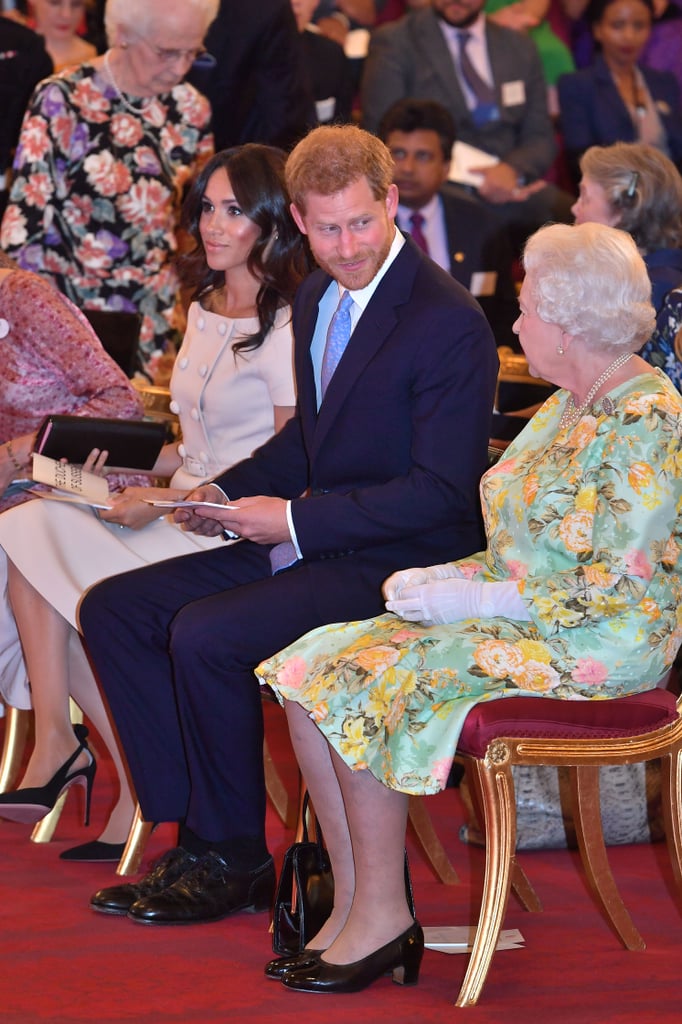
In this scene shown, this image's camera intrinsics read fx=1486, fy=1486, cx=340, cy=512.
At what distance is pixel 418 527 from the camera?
2.98 m

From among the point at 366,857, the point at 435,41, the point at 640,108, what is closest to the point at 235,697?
the point at 366,857

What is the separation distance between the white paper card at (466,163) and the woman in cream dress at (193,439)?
109 inches

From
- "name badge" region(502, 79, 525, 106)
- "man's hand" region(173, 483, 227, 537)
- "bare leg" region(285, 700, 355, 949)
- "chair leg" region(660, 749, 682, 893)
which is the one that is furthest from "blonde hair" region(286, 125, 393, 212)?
"name badge" region(502, 79, 525, 106)

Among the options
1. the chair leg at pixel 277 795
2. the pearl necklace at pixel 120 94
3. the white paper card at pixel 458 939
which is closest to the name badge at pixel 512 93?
the pearl necklace at pixel 120 94

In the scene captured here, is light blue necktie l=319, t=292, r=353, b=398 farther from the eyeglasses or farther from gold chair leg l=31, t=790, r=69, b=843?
the eyeglasses

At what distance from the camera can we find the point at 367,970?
104 inches

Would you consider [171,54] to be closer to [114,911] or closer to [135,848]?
[135,848]

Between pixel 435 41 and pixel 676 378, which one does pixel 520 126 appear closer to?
pixel 435 41

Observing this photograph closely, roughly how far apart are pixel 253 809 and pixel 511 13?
16.8ft

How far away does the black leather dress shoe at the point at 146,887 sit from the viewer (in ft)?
10.0

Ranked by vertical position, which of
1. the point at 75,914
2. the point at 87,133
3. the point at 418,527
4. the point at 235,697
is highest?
the point at 87,133

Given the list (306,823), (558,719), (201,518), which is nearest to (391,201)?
(201,518)

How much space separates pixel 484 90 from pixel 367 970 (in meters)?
4.78

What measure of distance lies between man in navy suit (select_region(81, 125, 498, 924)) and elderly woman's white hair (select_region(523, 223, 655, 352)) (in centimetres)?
26
